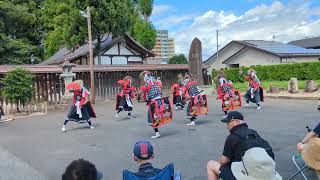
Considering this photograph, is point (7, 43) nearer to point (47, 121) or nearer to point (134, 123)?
point (47, 121)

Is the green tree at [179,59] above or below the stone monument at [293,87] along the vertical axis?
above

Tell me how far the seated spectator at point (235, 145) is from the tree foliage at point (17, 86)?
57.6ft

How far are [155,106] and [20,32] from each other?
33.9 m

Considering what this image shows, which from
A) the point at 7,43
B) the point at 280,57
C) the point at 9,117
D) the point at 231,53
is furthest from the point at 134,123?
the point at 231,53

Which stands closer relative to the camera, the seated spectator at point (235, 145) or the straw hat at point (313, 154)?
the straw hat at point (313, 154)

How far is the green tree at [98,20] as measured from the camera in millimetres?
28728

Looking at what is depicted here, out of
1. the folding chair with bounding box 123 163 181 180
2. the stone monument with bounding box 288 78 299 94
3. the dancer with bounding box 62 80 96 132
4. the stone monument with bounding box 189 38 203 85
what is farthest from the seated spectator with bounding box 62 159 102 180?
the stone monument with bounding box 189 38 203 85

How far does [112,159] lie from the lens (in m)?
9.04

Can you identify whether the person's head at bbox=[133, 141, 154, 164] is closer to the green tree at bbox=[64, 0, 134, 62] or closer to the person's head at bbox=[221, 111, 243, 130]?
the person's head at bbox=[221, 111, 243, 130]

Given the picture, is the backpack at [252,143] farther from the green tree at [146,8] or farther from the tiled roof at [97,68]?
the green tree at [146,8]

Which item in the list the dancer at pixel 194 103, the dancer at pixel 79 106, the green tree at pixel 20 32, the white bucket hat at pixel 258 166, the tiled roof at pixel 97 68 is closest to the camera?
the white bucket hat at pixel 258 166

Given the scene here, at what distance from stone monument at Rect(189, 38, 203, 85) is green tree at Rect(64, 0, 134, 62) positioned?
513cm

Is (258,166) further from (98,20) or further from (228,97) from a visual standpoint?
(98,20)

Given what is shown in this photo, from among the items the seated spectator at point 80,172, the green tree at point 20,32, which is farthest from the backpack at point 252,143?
the green tree at point 20,32
